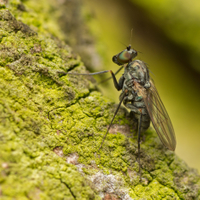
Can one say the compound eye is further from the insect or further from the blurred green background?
the blurred green background

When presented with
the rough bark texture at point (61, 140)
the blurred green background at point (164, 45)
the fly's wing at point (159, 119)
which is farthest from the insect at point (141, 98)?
the blurred green background at point (164, 45)

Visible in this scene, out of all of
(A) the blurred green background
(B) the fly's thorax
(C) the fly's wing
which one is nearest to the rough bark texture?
(C) the fly's wing

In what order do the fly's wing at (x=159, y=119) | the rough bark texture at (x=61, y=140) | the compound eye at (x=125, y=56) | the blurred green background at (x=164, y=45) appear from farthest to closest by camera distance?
the blurred green background at (x=164, y=45), the compound eye at (x=125, y=56), the fly's wing at (x=159, y=119), the rough bark texture at (x=61, y=140)

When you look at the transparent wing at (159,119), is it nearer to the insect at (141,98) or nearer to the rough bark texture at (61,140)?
Result: the insect at (141,98)

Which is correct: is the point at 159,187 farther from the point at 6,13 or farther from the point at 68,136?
the point at 6,13

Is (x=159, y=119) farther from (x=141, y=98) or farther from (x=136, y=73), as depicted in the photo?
(x=136, y=73)

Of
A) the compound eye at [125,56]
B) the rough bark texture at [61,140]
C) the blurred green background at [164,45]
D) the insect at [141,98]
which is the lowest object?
the rough bark texture at [61,140]

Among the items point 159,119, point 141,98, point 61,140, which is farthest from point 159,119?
point 61,140

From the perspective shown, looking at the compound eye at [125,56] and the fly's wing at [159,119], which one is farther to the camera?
the compound eye at [125,56]

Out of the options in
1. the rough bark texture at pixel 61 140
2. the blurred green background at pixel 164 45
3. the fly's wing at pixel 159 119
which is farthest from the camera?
the blurred green background at pixel 164 45
